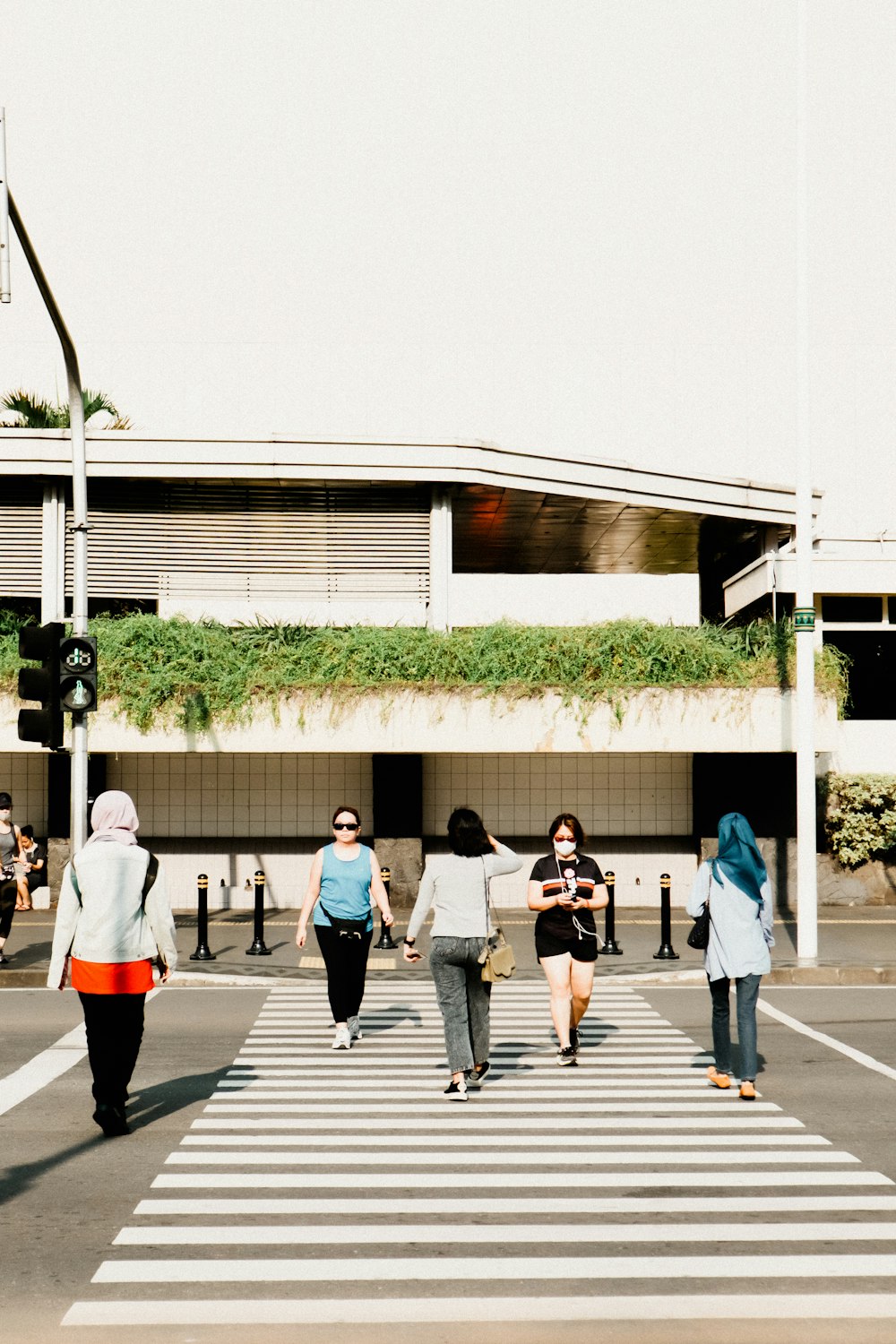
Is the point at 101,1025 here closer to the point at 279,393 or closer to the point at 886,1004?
the point at 886,1004

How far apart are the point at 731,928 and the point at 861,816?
13.6 metres

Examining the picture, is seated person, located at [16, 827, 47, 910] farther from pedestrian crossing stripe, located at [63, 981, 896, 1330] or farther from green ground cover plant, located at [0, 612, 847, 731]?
pedestrian crossing stripe, located at [63, 981, 896, 1330]

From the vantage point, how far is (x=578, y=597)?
1054 inches

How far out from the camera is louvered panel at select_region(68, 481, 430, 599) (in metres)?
22.0

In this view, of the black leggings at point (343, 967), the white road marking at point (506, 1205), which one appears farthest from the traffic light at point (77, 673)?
the white road marking at point (506, 1205)

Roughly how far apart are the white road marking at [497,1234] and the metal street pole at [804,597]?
9700 mm

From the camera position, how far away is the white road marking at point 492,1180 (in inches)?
285

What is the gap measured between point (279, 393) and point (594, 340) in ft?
25.5

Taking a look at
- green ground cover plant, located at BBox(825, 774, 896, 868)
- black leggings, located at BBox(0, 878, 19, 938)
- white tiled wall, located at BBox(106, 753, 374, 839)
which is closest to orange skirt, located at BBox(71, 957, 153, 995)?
black leggings, located at BBox(0, 878, 19, 938)

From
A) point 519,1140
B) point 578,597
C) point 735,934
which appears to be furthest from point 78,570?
point 578,597

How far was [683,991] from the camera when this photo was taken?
14.8 metres

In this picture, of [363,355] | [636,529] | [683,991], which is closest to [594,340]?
[363,355]

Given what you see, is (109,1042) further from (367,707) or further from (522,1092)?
(367,707)

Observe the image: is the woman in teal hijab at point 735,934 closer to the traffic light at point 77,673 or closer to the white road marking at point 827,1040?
the white road marking at point 827,1040
